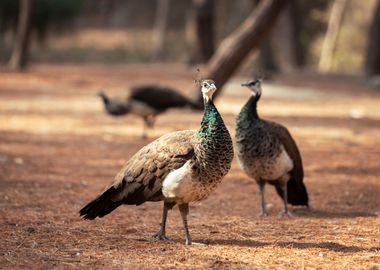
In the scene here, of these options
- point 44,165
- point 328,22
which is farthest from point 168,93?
point 328,22

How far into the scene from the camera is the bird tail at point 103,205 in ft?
19.8

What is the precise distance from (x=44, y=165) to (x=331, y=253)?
206 inches

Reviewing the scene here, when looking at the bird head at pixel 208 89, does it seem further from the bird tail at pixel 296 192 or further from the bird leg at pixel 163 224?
the bird tail at pixel 296 192

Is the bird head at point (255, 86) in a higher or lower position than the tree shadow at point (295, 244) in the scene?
higher

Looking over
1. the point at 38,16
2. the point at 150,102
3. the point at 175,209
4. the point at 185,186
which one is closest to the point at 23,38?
the point at 38,16

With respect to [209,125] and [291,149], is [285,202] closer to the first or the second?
[291,149]

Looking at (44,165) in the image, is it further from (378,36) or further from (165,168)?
(378,36)

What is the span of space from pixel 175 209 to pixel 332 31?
3223 cm

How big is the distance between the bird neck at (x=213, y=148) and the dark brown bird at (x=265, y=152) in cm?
154

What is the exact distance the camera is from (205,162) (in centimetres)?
566

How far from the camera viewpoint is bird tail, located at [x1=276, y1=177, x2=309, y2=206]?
767cm

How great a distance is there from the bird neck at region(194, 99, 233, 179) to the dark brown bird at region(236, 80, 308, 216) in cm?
154

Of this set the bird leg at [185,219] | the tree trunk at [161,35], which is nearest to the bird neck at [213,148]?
the bird leg at [185,219]

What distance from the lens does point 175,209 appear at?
7.77m
